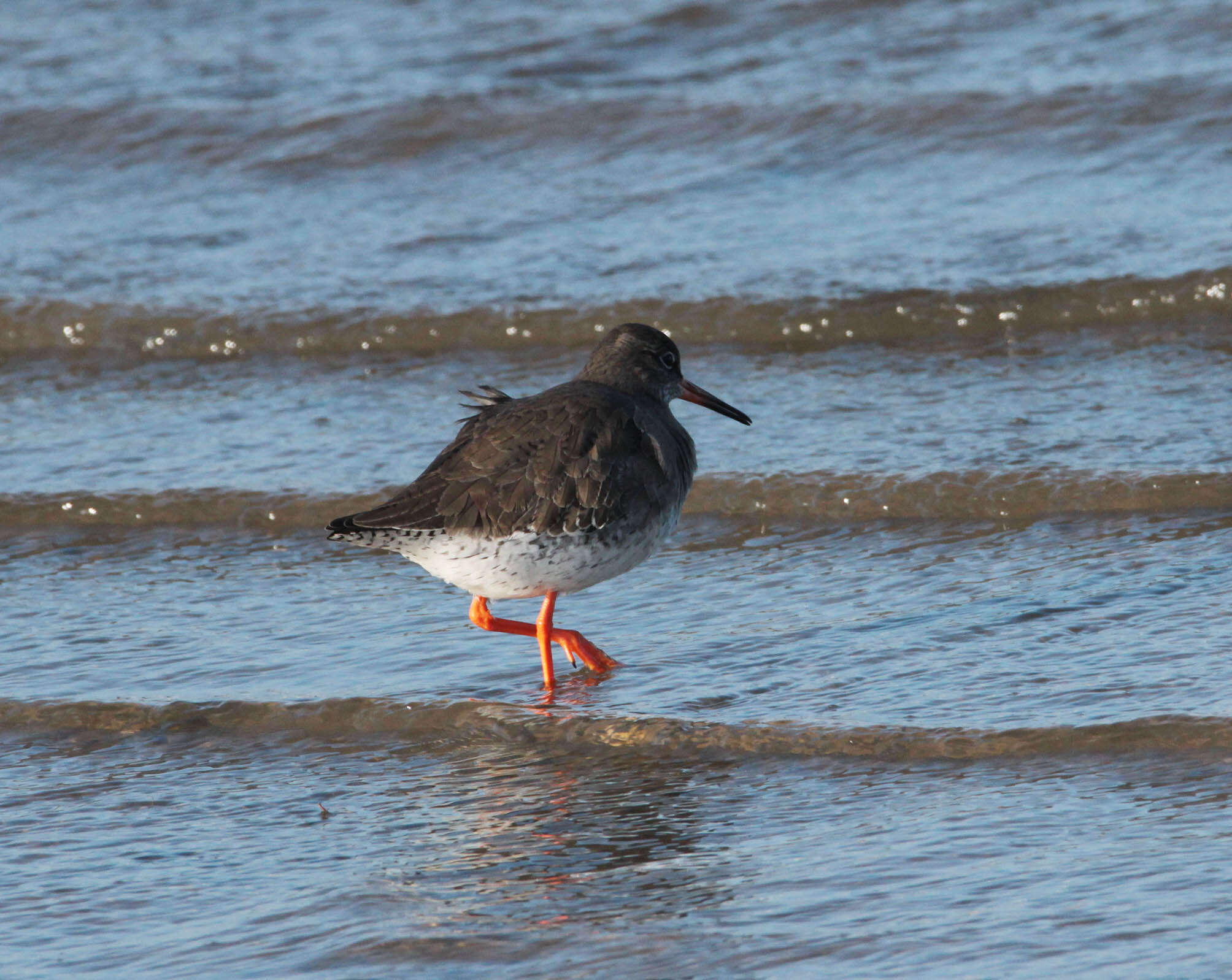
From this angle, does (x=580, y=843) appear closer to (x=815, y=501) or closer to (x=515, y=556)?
(x=515, y=556)

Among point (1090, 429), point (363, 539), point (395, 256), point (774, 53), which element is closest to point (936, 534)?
point (1090, 429)

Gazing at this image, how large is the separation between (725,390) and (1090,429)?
2098mm

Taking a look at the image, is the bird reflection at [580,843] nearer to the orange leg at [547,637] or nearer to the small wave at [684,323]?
the orange leg at [547,637]

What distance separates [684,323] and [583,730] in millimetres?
4923

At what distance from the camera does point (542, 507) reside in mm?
6125

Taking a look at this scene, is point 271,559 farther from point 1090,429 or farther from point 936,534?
point 1090,429

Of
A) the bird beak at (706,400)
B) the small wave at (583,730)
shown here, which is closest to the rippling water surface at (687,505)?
the small wave at (583,730)

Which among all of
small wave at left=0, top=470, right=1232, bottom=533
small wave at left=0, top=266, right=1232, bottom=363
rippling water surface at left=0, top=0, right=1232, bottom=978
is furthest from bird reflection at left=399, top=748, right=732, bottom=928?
small wave at left=0, top=266, right=1232, bottom=363

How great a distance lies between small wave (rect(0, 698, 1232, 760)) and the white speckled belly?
45 centimetres

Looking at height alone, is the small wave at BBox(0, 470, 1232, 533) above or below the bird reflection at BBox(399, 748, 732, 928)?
above

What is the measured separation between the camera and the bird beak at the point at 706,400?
7266 millimetres

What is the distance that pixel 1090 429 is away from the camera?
815 cm

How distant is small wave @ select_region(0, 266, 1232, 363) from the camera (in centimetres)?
968

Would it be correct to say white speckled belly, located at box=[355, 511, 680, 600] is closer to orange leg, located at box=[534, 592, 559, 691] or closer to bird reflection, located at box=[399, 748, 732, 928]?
orange leg, located at box=[534, 592, 559, 691]
